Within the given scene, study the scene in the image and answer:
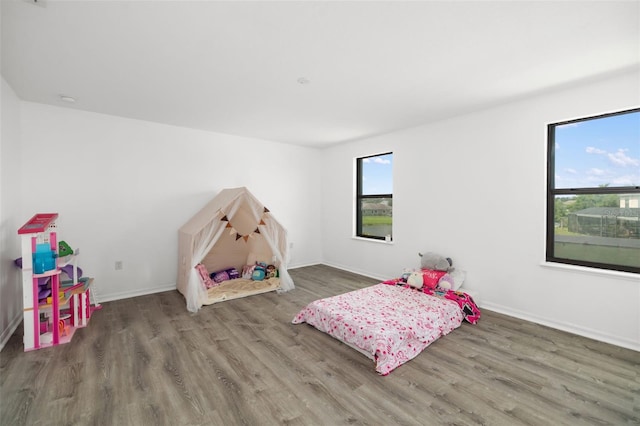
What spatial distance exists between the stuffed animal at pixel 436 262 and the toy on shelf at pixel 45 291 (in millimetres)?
3994

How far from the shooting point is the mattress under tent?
143 inches

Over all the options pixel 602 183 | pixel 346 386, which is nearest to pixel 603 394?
pixel 346 386

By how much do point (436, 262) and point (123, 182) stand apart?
14.2 ft

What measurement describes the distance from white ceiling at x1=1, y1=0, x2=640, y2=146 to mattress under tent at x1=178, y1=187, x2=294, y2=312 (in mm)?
1371

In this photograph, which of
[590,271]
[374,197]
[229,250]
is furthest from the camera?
[374,197]

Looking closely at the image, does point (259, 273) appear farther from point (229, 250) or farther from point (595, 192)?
point (595, 192)

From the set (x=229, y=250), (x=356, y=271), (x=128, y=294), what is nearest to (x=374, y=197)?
(x=356, y=271)

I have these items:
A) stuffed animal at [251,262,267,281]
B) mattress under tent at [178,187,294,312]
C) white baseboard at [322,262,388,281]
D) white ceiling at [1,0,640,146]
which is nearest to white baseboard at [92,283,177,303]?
mattress under tent at [178,187,294,312]

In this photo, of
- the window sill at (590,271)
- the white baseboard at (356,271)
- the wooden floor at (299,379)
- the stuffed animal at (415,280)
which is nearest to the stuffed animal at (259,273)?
the wooden floor at (299,379)

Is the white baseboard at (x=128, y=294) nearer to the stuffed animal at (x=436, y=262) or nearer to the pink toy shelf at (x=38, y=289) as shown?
the pink toy shelf at (x=38, y=289)

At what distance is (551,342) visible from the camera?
2.66 meters

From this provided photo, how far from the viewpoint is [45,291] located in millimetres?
2658

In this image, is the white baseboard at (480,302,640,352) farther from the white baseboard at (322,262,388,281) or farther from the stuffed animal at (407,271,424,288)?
the white baseboard at (322,262,388,281)

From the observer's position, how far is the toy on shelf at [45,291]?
2.49m
